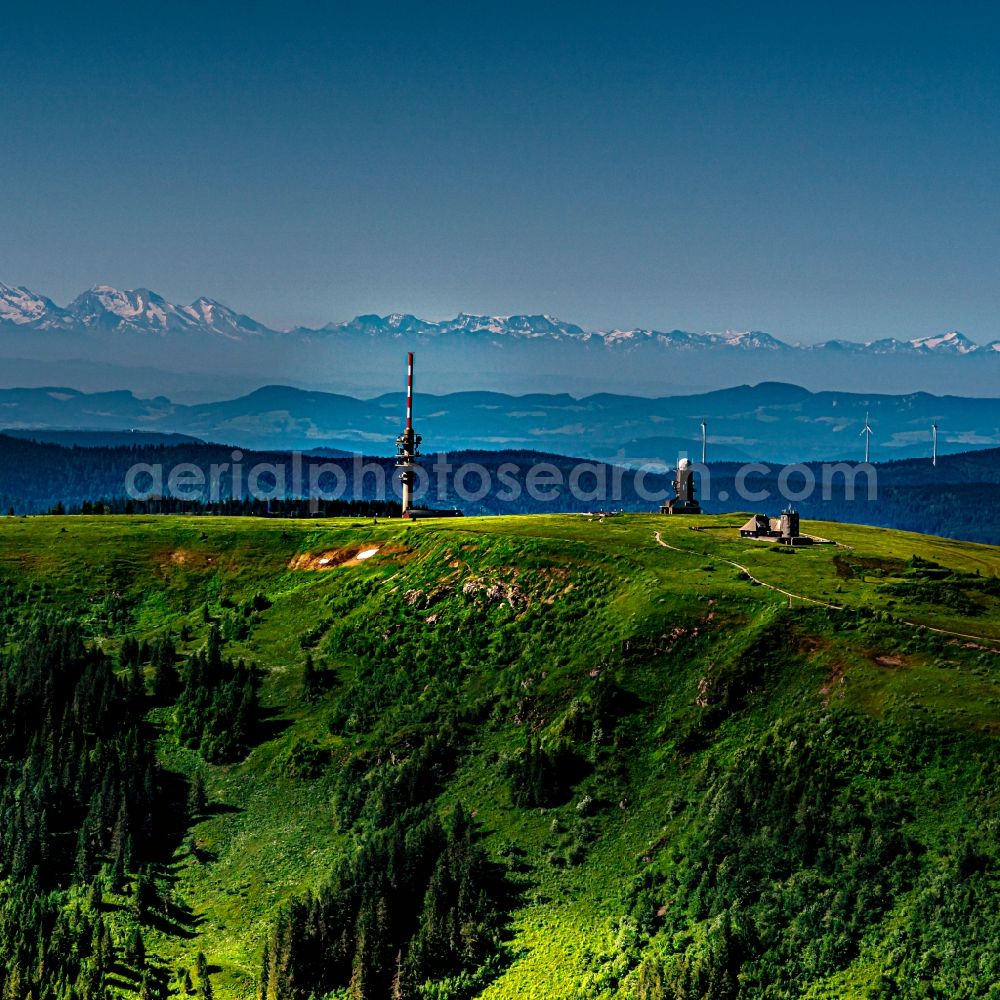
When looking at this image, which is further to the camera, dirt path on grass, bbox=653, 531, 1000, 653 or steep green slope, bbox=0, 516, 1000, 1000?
dirt path on grass, bbox=653, 531, 1000, 653

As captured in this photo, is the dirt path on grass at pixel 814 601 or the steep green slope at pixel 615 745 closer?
the steep green slope at pixel 615 745

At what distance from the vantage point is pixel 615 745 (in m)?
114

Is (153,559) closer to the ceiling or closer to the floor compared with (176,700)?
closer to the ceiling

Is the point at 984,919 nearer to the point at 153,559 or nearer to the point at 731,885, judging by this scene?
the point at 731,885

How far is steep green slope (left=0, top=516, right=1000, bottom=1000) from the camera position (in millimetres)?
88750

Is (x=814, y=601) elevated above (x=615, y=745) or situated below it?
above

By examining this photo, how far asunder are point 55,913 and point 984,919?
234 feet

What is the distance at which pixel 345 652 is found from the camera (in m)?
145

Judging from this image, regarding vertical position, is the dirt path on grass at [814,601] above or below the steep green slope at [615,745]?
above

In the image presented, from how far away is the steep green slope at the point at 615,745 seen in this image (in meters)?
88.8

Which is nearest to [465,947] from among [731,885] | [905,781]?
[731,885]

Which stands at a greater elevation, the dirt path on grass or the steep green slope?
the dirt path on grass

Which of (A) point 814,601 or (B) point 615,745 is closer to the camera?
(B) point 615,745

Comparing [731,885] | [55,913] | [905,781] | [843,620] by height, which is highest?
[843,620]
